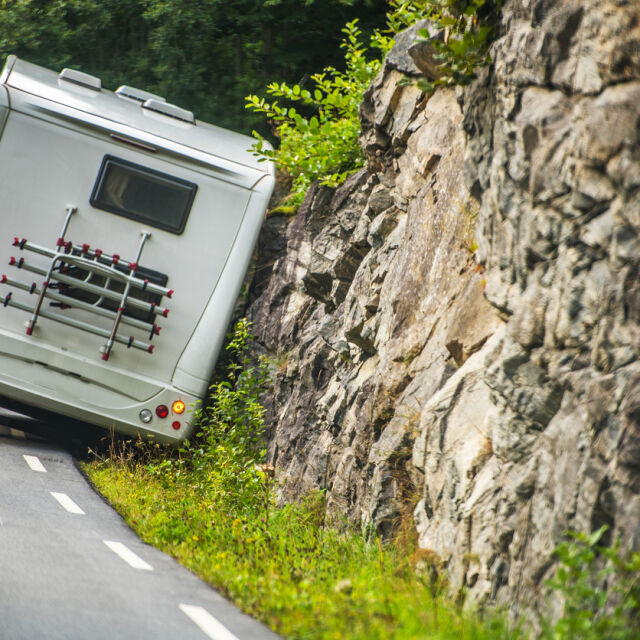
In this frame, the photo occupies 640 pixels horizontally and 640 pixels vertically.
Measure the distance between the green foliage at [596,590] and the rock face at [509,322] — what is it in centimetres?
13

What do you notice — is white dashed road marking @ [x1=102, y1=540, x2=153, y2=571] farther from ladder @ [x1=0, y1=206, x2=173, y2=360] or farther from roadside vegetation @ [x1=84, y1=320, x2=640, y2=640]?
ladder @ [x1=0, y1=206, x2=173, y2=360]

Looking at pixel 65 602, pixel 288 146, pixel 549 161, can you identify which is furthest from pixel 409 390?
pixel 288 146

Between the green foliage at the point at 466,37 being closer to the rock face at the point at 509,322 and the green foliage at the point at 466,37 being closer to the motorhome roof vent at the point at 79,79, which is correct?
the rock face at the point at 509,322

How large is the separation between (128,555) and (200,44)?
13688 millimetres

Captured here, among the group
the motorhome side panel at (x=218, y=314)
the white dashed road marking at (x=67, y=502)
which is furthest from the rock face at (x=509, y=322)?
the white dashed road marking at (x=67, y=502)

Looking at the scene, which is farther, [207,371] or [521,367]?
[207,371]

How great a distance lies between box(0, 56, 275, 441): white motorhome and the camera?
352 inches

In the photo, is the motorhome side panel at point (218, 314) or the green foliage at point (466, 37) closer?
the green foliage at point (466, 37)

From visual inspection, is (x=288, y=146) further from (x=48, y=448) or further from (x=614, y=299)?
(x=614, y=299)

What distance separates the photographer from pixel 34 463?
9.12 metres

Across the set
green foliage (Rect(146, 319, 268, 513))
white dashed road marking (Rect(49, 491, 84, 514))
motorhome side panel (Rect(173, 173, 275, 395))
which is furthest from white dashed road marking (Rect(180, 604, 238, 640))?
motorhome side panel (Rect(173, 173, 275, 395))

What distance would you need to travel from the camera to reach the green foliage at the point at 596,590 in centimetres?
375

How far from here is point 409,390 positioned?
657cm

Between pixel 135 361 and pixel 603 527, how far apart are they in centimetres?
619
